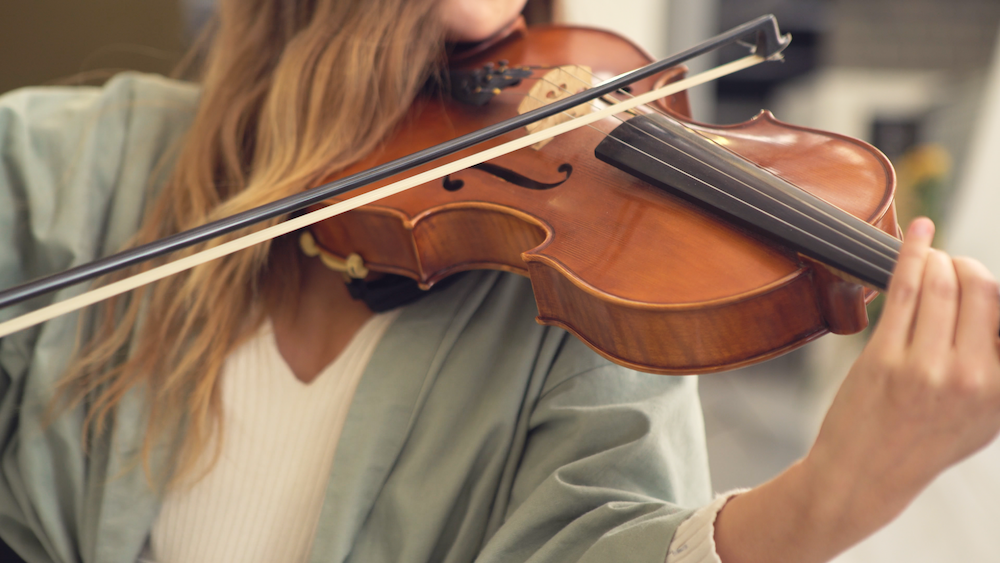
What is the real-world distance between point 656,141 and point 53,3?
4.30 feet

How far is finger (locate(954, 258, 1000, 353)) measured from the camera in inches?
12.4

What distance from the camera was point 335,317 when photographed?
688mm

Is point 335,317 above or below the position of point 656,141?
below

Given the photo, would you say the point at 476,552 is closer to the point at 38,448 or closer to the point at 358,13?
the point at 38,448

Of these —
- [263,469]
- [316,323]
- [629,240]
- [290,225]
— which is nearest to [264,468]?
[263,469]

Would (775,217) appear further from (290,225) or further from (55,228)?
(55,228)

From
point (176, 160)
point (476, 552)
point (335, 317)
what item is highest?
point (176, 160)

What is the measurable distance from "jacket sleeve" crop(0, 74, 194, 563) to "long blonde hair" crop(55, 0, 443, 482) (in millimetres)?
36

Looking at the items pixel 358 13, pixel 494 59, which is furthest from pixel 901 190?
pixel 358 13

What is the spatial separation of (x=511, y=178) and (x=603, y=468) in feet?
0.86

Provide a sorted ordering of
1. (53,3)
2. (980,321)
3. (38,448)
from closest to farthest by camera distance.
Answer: (980,321), (38,448), (53,3)

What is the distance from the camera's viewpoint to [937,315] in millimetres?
321

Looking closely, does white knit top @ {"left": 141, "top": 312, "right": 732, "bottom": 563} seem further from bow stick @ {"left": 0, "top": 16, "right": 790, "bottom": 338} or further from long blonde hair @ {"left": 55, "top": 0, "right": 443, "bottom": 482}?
bow stick @ {"left": 0, "top": 16, "right": 790, "bottom": 338}

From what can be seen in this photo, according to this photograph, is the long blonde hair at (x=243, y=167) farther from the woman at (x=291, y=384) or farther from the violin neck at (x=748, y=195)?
the violin neck at (x=748, y=195)
